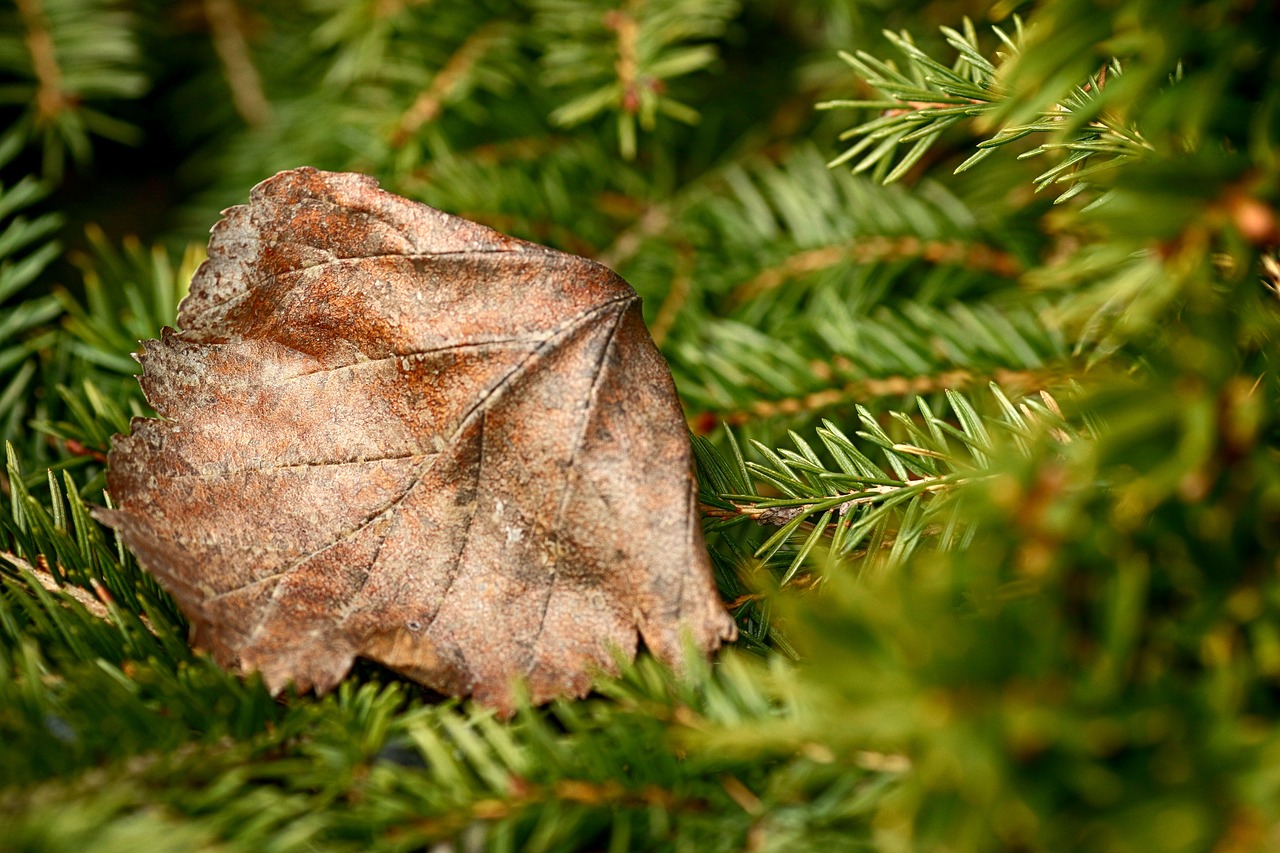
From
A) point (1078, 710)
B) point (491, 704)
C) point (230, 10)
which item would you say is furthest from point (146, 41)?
point (1078, 710)

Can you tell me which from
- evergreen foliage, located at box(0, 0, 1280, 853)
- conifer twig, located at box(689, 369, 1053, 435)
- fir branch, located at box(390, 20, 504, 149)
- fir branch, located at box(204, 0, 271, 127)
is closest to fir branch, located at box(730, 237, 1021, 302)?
evergreen foliage, located at box(0, 0, 1280, 853)

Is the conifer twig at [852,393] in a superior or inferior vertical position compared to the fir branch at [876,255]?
inferior

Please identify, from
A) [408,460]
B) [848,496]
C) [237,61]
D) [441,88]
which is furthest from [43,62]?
[848,496]

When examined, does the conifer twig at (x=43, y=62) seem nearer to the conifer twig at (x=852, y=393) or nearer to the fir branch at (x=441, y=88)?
the fir branch at (x=441, y=88)

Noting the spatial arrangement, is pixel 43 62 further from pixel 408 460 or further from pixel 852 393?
pixel 852 393

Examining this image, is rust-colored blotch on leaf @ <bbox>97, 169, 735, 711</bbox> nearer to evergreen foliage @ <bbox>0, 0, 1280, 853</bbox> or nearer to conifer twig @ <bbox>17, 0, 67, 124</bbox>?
evergreen foliage @ <bbox>0, 0, 1280, 853</bbox>

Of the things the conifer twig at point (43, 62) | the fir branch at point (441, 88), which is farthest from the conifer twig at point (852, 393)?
the conifer twig at point (43, 62)
